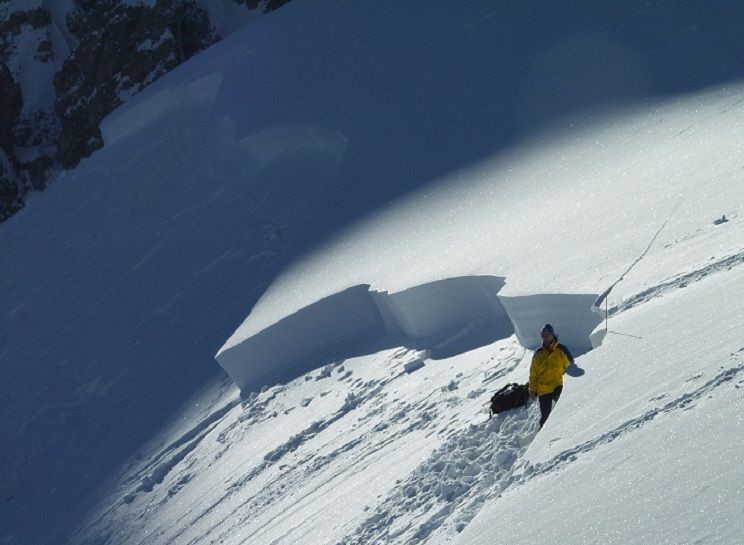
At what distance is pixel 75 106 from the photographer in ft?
87.9

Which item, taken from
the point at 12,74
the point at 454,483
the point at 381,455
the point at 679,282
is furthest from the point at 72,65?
the point at 454,483

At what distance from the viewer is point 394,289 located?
39.7 feet

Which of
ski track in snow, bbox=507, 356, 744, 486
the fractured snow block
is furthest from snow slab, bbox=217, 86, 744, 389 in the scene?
ski track in snow, bbox=507, 356, 744, 486

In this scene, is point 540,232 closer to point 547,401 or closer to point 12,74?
point 547,401

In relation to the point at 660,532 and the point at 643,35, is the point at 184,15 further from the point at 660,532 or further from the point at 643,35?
the point at 660,532

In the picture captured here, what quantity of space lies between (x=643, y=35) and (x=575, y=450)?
10071 mm

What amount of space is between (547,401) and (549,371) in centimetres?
22

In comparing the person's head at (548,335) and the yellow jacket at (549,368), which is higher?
the person's head at (548,335)

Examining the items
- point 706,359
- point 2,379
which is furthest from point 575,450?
point 2,379

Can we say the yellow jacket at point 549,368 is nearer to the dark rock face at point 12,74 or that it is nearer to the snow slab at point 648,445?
the snow slab at point 648,445

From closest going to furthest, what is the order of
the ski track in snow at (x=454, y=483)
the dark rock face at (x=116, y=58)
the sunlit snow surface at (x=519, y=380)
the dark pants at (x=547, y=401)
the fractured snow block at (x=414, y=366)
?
the sunlit snow surface at (x=519, y=380) < the ski track in snow at (x=454, y=483) < the dark pants at (x=547, y=401) < the fractured snow block at (x=414, y=366) < the dark rock face at (x=116, y=58)

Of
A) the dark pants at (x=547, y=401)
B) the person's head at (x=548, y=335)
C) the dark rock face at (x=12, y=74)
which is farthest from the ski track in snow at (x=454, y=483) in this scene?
the dark rock face at (x=12, y=74)

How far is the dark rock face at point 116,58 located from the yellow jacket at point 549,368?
766 inches

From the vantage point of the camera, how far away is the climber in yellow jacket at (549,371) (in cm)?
809
